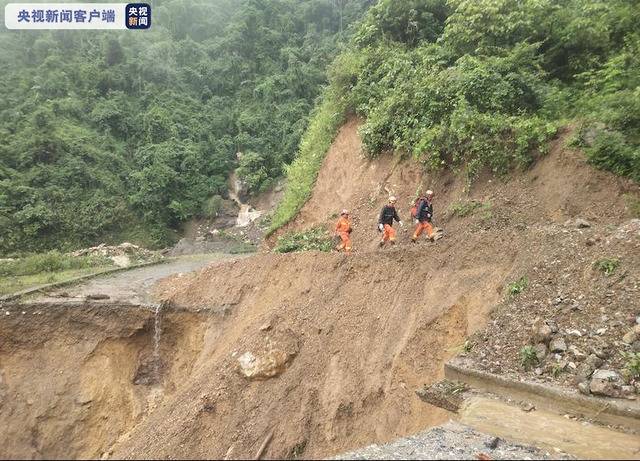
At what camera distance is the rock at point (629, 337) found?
18.4ft

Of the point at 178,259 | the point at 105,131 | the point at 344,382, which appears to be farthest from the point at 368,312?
the point at 105,131

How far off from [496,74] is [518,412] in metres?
8.75

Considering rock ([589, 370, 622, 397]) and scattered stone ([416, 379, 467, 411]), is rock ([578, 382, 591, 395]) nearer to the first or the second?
rock ([589, 370, 622, 397])

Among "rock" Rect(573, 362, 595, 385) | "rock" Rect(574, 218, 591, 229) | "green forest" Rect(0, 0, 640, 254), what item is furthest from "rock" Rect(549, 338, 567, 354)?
"green forest" Rect(0, 0, 640, 254)

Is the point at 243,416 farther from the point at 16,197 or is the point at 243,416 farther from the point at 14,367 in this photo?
the point at 16,197

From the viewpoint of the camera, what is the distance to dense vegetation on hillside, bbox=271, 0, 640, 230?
32.6 ft

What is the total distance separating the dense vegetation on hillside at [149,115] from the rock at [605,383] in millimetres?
29686

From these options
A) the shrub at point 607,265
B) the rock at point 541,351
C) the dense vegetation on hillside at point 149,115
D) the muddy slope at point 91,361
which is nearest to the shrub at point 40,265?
the muddy slope at point 91,361

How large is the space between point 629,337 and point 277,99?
3581 cm

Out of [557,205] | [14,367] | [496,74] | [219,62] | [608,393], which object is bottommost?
[14,367]

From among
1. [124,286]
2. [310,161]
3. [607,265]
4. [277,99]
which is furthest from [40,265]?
[277,99]

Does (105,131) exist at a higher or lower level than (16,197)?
higher

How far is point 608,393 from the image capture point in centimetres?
510

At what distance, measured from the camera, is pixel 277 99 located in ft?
127
